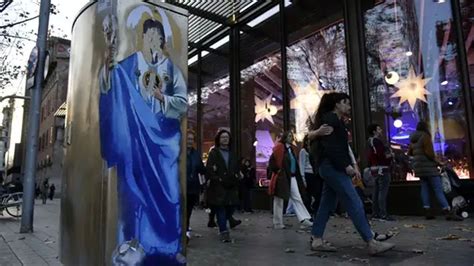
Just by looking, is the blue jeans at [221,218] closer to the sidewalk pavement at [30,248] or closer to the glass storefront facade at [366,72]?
the sidewalk pavement at [30,248]

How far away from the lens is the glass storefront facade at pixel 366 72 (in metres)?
9.06

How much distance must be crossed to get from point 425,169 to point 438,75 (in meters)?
2.42

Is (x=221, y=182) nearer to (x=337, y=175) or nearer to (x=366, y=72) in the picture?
(x=337, y=175)

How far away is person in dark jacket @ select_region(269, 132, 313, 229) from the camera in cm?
791

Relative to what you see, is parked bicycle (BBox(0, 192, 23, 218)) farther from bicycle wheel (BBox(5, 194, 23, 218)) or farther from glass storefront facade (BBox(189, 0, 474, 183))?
glass storefront facade (BBox(189, 0, 474, 183))

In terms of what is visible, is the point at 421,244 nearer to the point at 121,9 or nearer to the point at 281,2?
the point at 121,9

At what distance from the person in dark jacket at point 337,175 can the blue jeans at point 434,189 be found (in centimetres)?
375

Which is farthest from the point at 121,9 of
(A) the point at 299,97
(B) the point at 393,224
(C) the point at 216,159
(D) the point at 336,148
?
(A) the point at 299,97

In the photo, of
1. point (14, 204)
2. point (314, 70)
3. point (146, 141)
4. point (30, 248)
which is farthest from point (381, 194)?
point (14, 204)

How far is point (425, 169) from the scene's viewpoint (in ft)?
26.6

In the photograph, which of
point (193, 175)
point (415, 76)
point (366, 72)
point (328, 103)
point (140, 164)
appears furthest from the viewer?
point (366, 72)

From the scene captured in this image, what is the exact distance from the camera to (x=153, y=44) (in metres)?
3.31

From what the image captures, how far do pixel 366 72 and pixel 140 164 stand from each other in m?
8.29

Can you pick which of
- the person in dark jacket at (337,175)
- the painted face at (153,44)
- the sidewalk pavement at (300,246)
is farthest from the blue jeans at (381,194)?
the painted face at (153,44)
